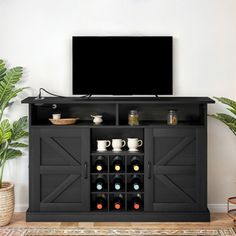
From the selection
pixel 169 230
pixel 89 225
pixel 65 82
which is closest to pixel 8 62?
pixel 65 82

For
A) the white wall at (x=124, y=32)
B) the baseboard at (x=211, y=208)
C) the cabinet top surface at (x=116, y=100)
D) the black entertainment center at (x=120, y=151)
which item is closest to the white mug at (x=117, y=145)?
the black entertainment center at (x=120, y=151)

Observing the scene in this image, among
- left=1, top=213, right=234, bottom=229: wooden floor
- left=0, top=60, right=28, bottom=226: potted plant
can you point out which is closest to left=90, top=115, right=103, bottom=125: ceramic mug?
left=0, top=60, right=28, bottom=226: potted plant

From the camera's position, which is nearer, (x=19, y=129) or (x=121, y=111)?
(x=19, y=129)

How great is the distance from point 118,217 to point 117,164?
465 mm

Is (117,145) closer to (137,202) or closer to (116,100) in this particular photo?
(116,100)

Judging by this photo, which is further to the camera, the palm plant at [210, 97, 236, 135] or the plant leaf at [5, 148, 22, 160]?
the plant leaf at [5, 148, 22, 160]

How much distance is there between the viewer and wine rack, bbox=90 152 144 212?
494cm

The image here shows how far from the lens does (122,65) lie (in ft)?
16.6

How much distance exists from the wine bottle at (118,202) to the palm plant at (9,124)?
0.95 metres

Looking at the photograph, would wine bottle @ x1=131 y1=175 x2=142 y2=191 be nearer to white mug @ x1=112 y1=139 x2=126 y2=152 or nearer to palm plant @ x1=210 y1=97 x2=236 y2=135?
white mug @ x1=112 y1=139 x2=126 y2=152

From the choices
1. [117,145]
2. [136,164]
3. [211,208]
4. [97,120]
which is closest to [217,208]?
[211,208]

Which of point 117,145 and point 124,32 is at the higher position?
point 124,32

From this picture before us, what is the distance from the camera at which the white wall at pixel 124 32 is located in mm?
5121

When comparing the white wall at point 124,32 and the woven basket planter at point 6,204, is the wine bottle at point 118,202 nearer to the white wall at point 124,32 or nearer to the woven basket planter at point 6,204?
the woven basket planter at point 6,204
